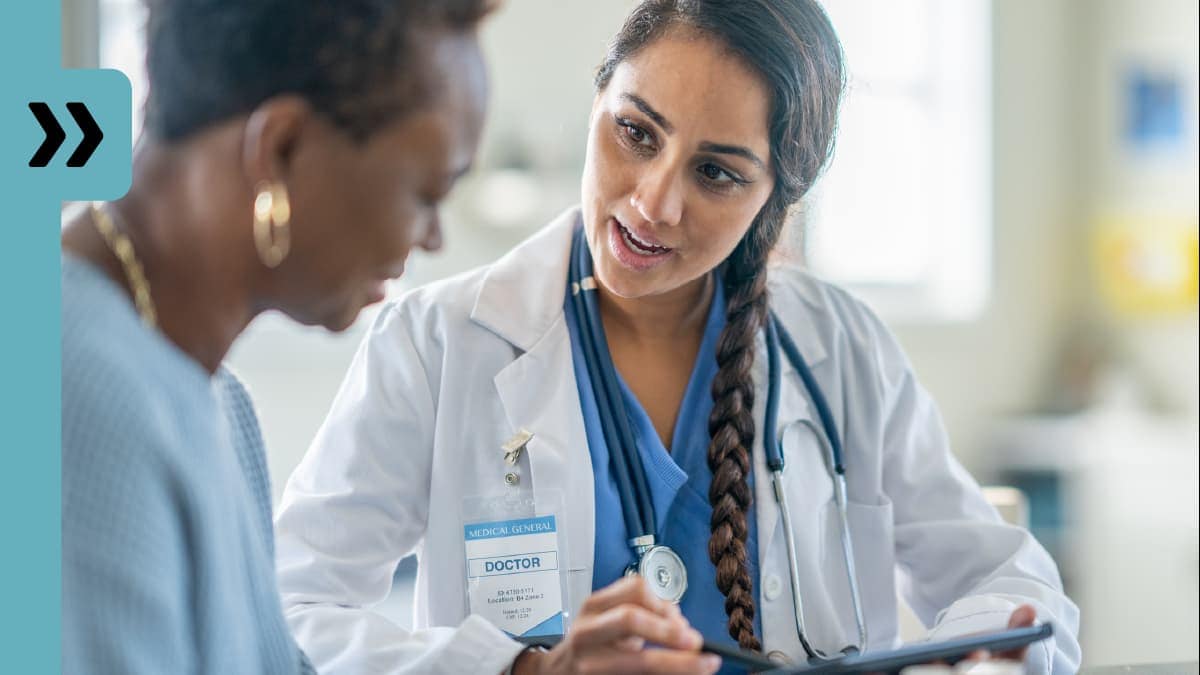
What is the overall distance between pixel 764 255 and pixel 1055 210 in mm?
3045

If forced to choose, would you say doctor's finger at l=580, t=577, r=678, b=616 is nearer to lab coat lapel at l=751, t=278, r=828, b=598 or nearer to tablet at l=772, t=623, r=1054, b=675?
tablet at l=772, t=623, r=1054, b=675

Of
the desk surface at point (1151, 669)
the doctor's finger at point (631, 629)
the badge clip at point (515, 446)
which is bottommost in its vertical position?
the desk surface at point (1151, 669)

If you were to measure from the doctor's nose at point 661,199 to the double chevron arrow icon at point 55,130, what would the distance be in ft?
2.11

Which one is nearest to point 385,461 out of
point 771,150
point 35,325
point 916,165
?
point 771,150

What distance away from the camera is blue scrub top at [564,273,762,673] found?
1.39m

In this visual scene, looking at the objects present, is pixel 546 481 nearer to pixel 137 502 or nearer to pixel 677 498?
pixel 677 498

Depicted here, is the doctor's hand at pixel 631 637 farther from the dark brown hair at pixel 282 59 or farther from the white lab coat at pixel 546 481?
the dark brown hair at pixel 282 59

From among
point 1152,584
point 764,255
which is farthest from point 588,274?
point 1152,584

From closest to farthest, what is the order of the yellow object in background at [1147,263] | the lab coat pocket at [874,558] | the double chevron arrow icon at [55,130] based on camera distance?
1. the double chevron arrow icon at [55,130]
2. the lab coat pocket at [874,558]
3. the yellow object in background at [1147,263]

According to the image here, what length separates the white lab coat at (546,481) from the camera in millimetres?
1350

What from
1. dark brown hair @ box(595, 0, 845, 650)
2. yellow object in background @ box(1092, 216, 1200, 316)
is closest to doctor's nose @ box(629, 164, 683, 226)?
dark brown hair @ box(595, 0, 845, 650)

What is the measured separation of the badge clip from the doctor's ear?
2.33 feet

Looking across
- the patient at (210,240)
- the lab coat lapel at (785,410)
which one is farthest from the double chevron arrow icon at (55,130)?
the lab coat lapel at (785,410)

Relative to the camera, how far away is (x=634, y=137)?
1.39 meters
